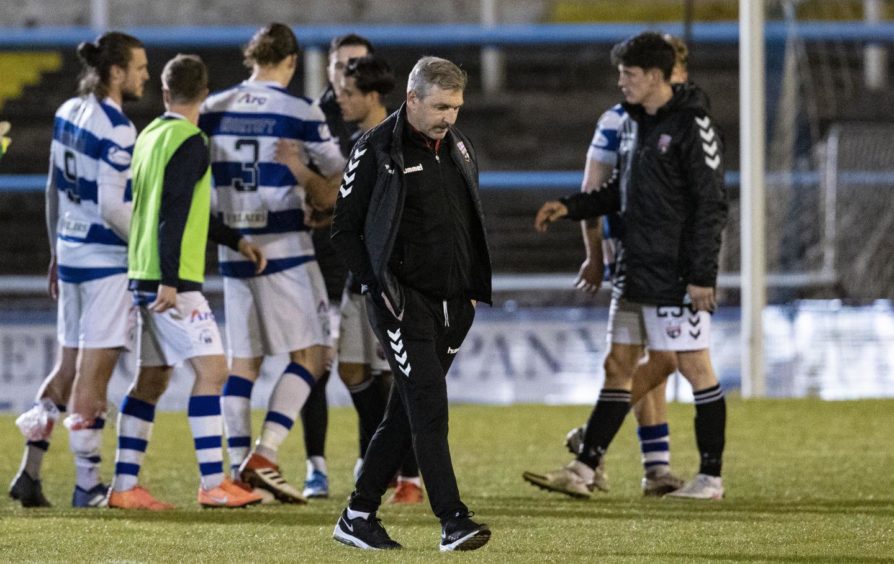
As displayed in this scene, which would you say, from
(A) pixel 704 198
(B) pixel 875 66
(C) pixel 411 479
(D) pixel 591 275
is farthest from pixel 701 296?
(B) pixel 875 66

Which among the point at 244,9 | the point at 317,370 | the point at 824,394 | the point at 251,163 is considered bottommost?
the point at 824,394

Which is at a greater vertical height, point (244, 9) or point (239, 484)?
point (244, 9)

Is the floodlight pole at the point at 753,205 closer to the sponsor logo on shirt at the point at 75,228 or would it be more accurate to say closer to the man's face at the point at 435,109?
the sponsor logo on shirt at the point at 75,228

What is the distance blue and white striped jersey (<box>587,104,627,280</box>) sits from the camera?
7137mm

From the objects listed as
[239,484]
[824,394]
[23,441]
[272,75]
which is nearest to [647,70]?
[272,75]

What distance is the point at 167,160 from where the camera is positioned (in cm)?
636

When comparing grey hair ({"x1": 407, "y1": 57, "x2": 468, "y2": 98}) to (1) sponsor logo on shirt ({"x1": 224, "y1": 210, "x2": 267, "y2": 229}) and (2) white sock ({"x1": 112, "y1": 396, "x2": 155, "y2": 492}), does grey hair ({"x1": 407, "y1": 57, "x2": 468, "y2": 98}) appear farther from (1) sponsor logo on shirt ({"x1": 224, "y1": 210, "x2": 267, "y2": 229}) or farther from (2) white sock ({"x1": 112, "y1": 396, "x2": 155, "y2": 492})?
(2) white sock ({"x1": 112, "y1": 396, "x2": 155, "y2": 492})

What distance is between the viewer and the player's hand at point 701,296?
663 centimetres

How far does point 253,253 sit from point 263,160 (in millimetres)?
401

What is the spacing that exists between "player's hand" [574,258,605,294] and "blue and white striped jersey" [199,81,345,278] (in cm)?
113

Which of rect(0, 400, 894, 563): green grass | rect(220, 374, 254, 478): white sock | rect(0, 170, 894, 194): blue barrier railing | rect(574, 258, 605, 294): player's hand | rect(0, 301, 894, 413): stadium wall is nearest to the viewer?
rect(0, 400, 894, 563): green grass

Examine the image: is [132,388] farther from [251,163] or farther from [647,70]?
[647,70]

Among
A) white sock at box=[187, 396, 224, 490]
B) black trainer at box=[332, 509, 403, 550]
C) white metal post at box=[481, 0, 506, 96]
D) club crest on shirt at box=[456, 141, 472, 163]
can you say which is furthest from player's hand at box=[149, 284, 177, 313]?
white metal post at box=[481, 0, 506, 96]

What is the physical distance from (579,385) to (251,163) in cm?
477
